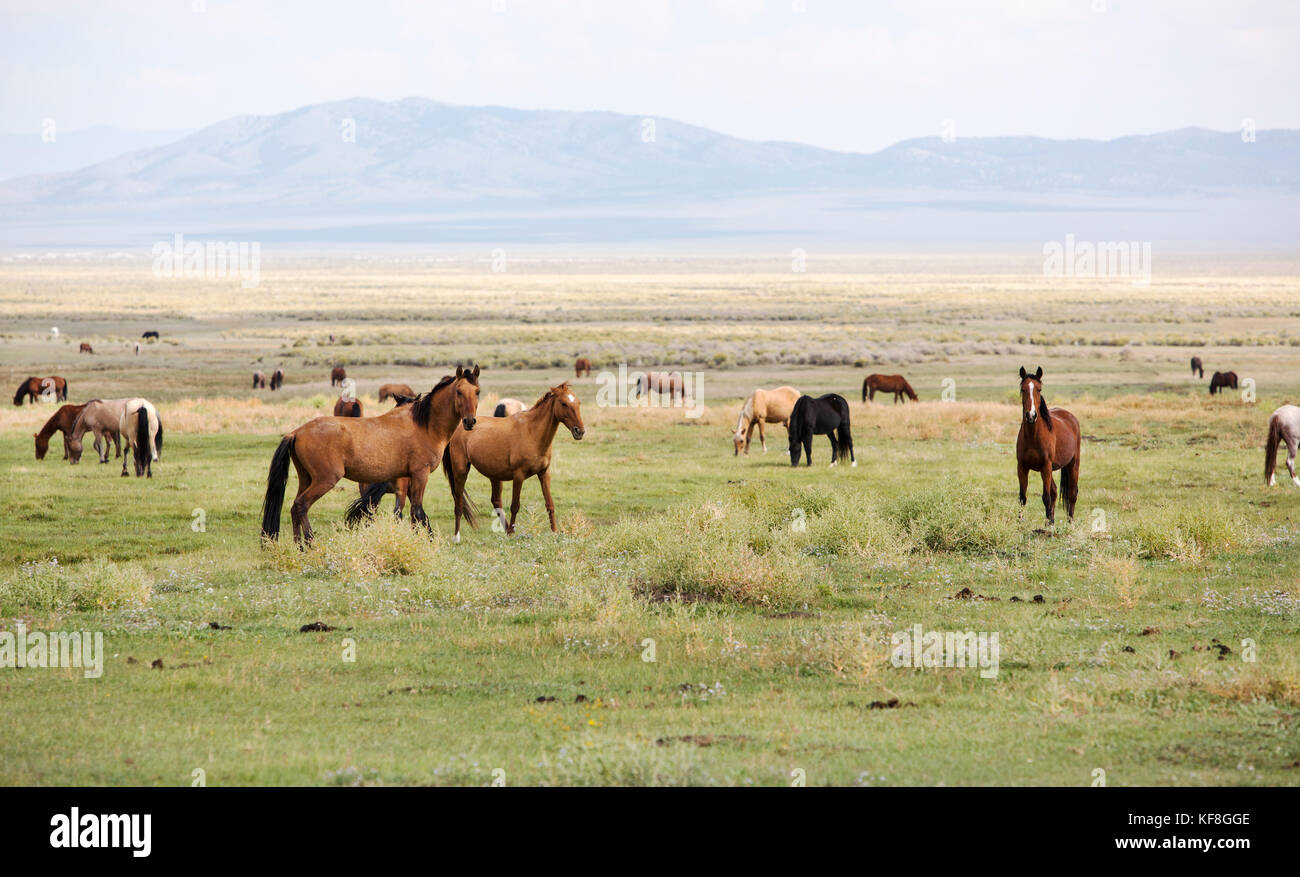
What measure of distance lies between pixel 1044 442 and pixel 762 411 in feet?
37.8

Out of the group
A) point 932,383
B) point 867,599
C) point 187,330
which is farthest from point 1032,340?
point 867,599

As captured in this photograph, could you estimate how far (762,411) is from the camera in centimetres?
2830

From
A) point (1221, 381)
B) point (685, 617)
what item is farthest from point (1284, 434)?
point (1221, 381)

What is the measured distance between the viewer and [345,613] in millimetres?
12570

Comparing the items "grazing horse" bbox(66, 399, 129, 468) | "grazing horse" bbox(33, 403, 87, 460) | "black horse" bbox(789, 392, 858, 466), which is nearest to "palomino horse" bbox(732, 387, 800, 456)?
"black horse" bbox(789, 392, 858, 466)

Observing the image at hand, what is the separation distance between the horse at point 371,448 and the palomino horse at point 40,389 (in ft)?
88.4

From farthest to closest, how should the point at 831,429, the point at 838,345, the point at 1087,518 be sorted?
the point at 838,345 → the point at 831,429 → the point at 1087,518

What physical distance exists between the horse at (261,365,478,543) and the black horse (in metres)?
10.5

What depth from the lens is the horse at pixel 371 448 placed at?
15219 mm

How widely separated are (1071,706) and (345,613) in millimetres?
6901

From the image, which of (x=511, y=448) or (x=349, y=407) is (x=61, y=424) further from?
(x=511, y=448)

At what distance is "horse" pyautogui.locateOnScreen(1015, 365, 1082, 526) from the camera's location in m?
16.8

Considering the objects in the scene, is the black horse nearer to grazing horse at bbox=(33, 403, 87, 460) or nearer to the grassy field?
the grassy field
